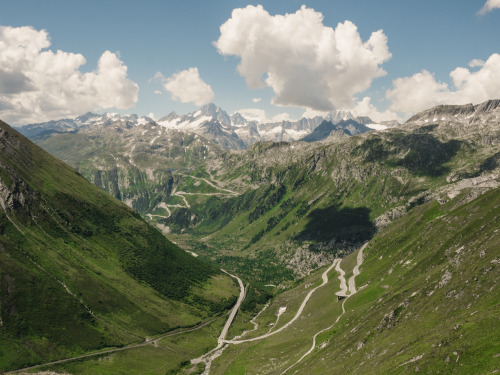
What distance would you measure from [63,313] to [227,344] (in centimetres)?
9587

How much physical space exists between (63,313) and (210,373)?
8575 cm

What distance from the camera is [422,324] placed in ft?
307

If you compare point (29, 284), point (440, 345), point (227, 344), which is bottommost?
point (227, 344)

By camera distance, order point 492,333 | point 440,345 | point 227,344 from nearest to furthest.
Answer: point 492,333
point 440,345
point 227,344

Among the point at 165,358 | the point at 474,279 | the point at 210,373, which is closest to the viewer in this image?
the point at 474,279

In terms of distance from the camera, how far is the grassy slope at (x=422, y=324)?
66.8 m

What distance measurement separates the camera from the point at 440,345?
70000mm

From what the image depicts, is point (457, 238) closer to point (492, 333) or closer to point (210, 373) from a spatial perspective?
point (492, 333)

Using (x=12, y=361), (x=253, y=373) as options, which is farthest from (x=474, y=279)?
(x=12, y=361)

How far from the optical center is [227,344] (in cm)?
19550

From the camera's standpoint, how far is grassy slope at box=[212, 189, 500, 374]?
219 ft

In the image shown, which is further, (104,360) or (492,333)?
(104,360)

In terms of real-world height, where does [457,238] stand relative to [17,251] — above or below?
below

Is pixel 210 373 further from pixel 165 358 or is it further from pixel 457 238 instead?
pixel 457 238
